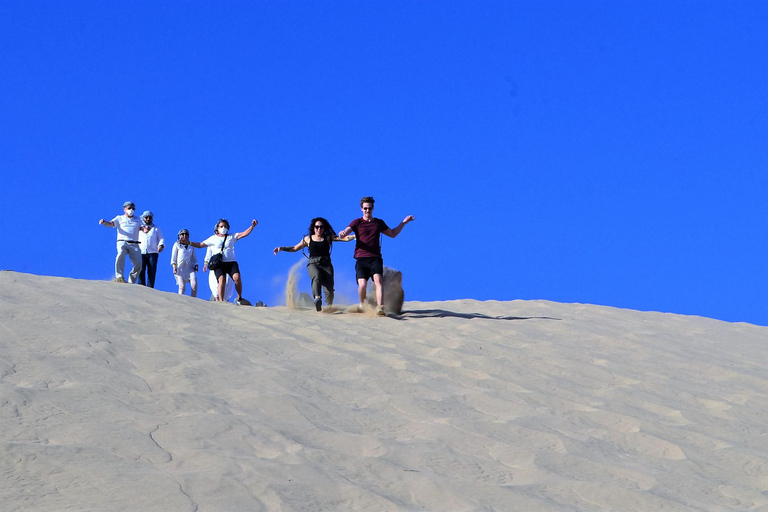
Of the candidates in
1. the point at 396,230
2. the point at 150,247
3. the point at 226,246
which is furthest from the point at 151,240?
the point at 396,230

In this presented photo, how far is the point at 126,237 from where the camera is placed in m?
12.1

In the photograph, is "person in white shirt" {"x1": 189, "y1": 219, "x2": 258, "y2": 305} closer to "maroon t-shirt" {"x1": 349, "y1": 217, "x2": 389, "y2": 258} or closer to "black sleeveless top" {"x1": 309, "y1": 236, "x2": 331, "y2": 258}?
"black sleeveless top" {"x1": 309, "y1": 236, "x2": 331, "y2": 258}

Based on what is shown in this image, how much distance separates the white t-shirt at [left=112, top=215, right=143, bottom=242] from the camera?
1205 cm

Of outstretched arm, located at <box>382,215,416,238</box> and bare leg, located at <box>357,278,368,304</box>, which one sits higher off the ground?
outstretched arm, located at <box>382,215,416,238</box>

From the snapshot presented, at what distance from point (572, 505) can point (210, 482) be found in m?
1.82

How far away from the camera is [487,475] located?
175 inches

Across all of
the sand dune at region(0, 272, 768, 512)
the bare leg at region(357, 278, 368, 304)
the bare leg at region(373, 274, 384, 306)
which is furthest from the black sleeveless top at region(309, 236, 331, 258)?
the sand dune at region(0, 272, 768, 512)

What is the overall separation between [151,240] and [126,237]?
0.85 m

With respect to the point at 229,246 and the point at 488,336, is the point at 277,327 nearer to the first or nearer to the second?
the point at 488,336

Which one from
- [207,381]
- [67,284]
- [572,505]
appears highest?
[67,284]

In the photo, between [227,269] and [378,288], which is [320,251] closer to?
[378,288]

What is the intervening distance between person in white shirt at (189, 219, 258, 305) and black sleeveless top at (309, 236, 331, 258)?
1537 millimetres

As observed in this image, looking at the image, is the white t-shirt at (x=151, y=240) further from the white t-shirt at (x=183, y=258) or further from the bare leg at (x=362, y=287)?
the bare leg at (x=362, y=287)

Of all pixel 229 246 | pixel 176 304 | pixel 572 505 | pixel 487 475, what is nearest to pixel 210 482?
pixel 487 475
